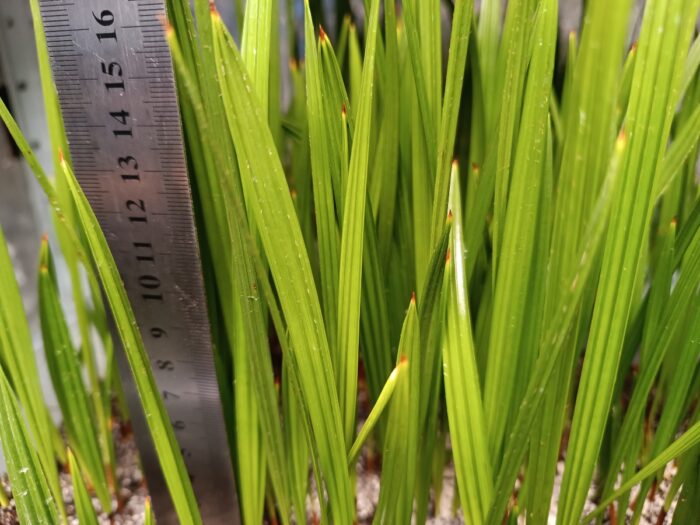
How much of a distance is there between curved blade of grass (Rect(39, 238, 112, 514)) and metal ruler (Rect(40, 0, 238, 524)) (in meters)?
0.06

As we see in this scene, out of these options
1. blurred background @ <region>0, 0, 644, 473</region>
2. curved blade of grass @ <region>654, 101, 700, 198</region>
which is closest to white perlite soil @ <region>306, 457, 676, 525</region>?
curved blade of grass @ <region>654, 101, 700, 198</region>

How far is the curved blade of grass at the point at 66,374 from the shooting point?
0.56 metres

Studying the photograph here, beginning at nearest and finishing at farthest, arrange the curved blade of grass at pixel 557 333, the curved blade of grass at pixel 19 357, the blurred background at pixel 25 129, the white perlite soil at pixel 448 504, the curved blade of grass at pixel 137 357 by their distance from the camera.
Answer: the curved blade of grass at pixel 557 333 < the curved blade of grass at pixel 137 357 < the curved blade of grass at pixel 19 357 < the white perlite soil at pixel 448 504 < the blurred background at pixel 25 129

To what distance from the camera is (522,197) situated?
360mm

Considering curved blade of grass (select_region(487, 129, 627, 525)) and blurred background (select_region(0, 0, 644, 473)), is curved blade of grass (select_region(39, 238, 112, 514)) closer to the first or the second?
blurred background (select_region(0, 0, 644, 473))

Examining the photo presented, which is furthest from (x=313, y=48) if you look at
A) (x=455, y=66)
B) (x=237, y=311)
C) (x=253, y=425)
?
(x=253, y=425)

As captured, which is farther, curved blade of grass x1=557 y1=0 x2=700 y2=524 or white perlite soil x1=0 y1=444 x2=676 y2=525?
white perlite soil x1=0 y1=444 x2=676 y2=525

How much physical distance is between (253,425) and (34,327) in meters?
0.56

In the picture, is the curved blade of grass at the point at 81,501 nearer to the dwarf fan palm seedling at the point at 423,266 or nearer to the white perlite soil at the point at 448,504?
the dwarf fan palm seedling at the point at 423,266

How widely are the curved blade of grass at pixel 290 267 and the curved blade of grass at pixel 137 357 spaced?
0.11 metres

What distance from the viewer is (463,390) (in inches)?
15.2

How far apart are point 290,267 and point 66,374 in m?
0.36

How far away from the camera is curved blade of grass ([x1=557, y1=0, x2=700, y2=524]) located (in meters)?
0.30

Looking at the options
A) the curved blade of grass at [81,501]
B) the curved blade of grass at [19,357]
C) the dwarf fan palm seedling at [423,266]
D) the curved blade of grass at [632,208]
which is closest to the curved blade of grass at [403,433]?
the dwarf fan palm seedling at [423,266]
